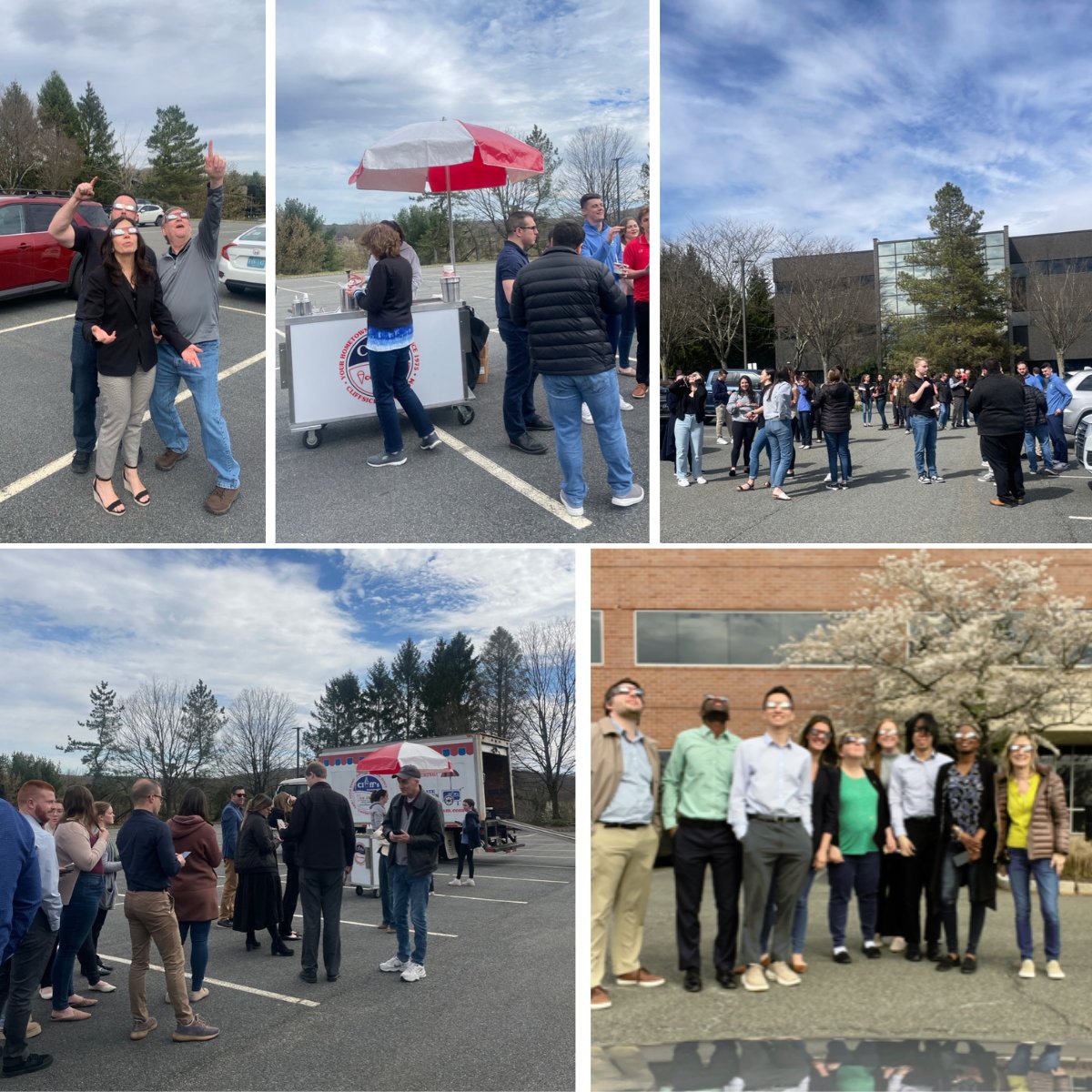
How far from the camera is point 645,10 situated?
7055 mm

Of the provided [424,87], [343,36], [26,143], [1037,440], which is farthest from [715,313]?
[26,143]

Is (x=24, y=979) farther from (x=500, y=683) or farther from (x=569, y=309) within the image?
(x=500, y=683)

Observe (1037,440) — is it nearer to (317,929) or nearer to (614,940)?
A: (614,940)

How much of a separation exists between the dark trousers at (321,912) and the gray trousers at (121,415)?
2689mm

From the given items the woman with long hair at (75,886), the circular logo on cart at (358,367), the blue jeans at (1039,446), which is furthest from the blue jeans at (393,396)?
the blue jeans at (1039,446)

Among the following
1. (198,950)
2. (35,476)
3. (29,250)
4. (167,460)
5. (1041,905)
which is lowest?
(198,950)

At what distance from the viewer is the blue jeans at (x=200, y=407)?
20.3 feet

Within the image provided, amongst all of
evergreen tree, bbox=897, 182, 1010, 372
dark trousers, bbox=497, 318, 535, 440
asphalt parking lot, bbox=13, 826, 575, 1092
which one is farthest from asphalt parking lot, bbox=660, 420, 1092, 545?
asphalt parking lot, bbox=13, 826, 575, 1092

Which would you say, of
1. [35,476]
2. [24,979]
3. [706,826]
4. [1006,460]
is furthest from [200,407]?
[1006,460]

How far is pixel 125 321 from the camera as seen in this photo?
19.7ft

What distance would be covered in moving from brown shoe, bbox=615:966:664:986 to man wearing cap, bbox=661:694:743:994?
0.46 ft

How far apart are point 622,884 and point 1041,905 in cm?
220

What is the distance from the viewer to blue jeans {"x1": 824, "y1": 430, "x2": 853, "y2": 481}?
968cm

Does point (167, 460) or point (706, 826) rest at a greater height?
point (167, 460)
